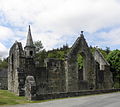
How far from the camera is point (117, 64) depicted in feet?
114

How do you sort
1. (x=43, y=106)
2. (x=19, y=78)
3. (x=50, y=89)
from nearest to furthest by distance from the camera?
(x=43, y=106) → (x=19, y=78) → (x=50, y=89)

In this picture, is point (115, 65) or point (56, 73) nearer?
point (56, 73)

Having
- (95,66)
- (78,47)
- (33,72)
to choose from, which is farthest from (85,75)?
(33,72)

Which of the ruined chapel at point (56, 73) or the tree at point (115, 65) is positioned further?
the tree at point (115, 65)

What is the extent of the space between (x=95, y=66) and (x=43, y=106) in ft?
57.1

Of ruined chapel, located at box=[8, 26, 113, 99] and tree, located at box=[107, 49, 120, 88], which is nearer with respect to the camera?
ruined chapel, located at box=[8, 26, 113, 99]

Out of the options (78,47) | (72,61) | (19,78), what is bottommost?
(19,78)

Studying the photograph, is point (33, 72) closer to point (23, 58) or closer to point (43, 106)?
point (23, 58)

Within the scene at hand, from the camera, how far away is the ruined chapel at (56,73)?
21453mm

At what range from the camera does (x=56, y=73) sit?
80.7 ft

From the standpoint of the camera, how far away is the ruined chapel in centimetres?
2145

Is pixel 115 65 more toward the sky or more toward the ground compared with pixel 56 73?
more toward the sky

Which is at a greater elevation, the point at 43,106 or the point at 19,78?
the point at 19,78

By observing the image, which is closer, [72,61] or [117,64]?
[72,61]
